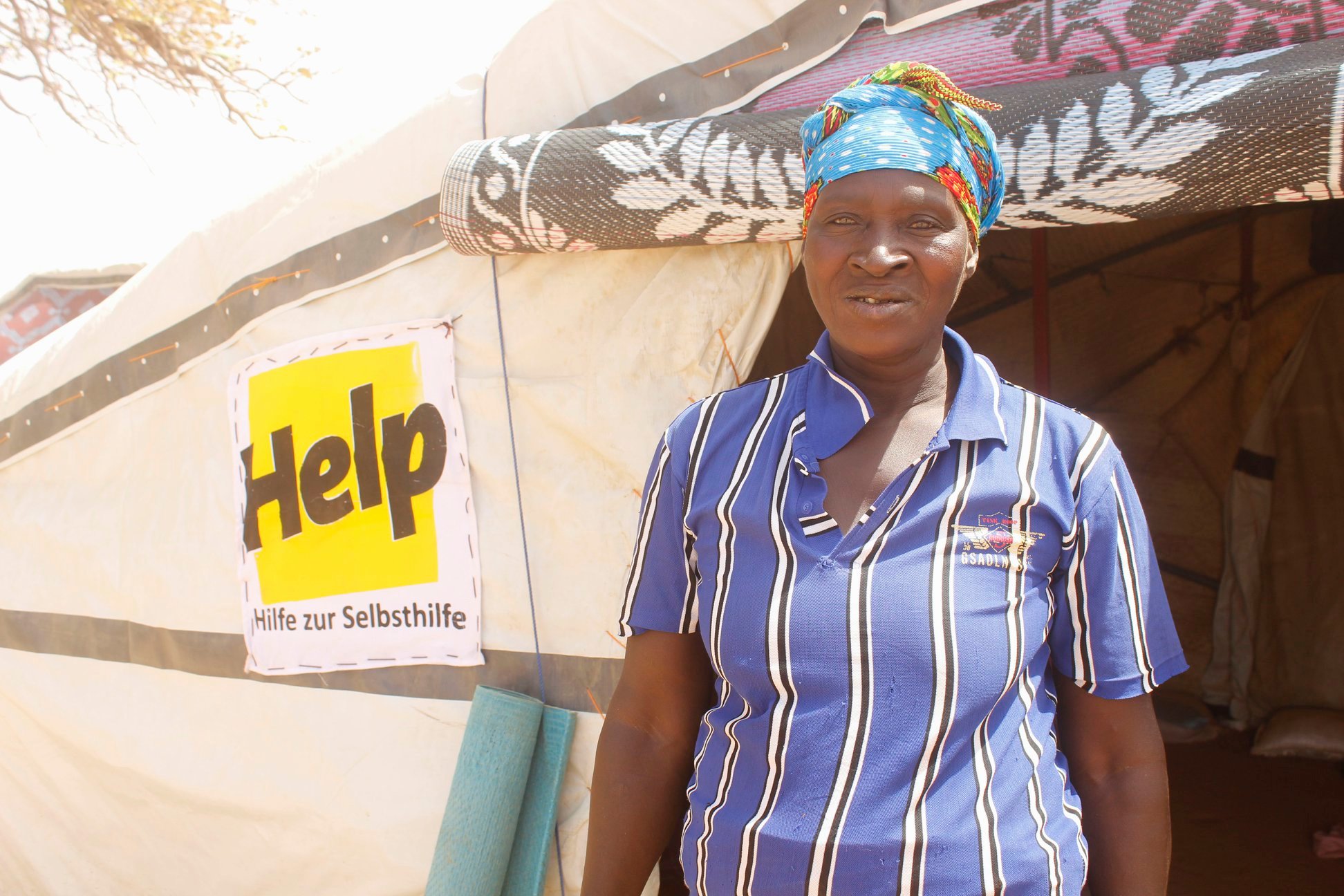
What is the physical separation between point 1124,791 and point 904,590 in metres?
0.46

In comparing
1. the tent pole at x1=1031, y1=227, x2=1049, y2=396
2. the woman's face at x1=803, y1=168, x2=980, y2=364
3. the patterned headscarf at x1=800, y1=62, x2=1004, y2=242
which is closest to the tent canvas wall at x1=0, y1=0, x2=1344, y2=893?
the patterned headscarf at x1=800, y1=62, x2=1004, y2=242

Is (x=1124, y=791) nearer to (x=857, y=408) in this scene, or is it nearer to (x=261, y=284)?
(x=857, y=408)

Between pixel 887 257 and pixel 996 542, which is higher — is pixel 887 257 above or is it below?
above

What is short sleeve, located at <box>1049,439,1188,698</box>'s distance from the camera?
4.38 ft

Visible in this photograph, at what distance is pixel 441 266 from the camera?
2467 mm

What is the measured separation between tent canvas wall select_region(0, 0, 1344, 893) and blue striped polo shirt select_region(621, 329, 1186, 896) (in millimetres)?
610

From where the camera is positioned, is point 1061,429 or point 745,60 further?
point 745,60

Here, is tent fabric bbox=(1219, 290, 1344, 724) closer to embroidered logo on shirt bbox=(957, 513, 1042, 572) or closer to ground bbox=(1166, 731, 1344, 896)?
ground bbox=(1166, 731, 1344, 896)

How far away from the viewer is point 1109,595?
4.38ft

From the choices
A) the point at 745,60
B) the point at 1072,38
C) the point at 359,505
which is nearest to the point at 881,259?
the point at 1072,38

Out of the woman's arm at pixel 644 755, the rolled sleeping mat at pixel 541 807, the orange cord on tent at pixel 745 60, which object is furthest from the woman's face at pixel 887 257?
the rolled sleeping mat at pixel 541 807

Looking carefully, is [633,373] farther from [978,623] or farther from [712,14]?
[978,623]

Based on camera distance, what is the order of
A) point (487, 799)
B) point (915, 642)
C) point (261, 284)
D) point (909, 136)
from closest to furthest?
point (915, 642), point (909, 136), point (487, 799), point (261, 284)

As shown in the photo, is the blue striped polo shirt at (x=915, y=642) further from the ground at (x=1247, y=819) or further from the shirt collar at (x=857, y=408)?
the ground at (x=1247, y=819)
